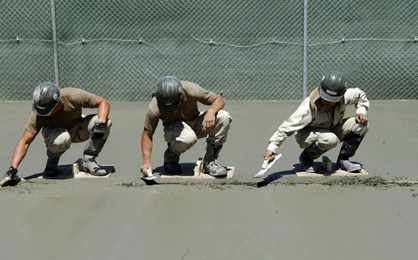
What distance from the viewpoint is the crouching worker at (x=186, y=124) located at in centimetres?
571

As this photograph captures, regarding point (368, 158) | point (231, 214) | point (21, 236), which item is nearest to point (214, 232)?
point (231, 214)

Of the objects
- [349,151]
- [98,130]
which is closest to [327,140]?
[349,151]

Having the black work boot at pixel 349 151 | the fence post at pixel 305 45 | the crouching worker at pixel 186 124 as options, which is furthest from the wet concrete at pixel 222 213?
the fence post at pixel 305 45

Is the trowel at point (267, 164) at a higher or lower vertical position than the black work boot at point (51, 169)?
higher

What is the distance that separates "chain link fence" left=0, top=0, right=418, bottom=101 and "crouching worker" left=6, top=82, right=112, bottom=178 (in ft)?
13.0

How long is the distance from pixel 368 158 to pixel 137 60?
482 cm

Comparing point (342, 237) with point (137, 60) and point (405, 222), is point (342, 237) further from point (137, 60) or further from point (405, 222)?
point (137, 60)

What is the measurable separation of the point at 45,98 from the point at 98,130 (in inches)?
24.9

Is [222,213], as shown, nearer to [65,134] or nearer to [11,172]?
[65,134]

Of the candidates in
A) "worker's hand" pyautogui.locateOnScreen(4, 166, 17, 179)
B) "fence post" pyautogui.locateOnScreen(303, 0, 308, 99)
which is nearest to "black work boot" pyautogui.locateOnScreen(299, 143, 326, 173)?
"worker's hand" pyautogui.locateOnScreen(4, 166, 17, 179)

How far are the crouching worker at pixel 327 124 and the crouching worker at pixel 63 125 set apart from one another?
179cm

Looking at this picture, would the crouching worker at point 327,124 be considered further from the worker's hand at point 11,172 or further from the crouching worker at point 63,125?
the worker's hand at point 11,172

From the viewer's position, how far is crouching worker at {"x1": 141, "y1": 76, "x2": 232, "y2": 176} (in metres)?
5.71

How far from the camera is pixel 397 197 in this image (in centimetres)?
510
